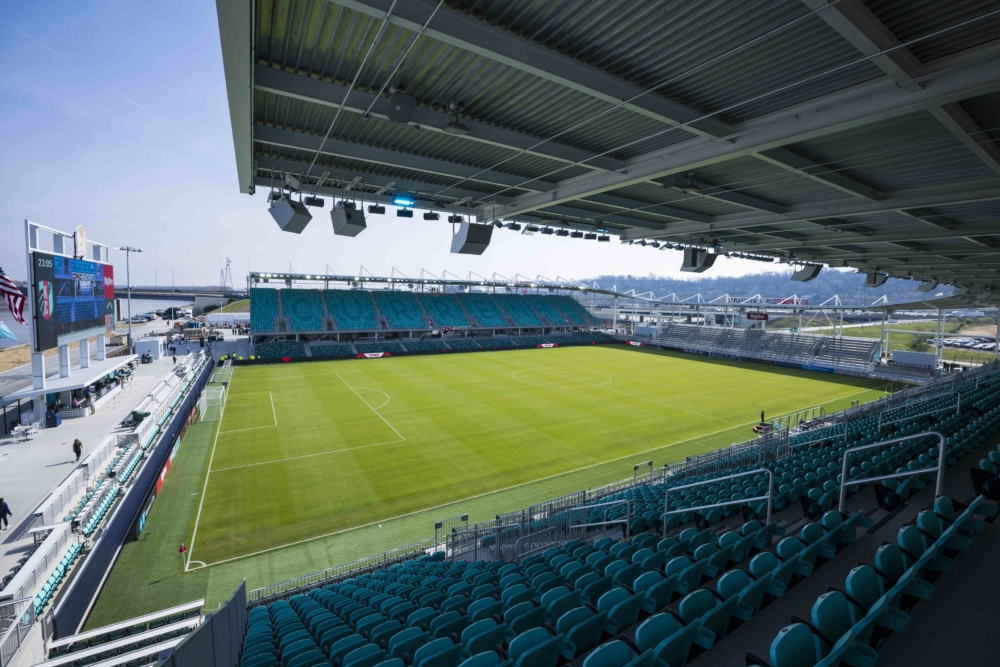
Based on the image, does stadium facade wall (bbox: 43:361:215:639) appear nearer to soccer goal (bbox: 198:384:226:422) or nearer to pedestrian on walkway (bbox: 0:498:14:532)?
pedestrian on walkway (bbox: 0:498:14:532)

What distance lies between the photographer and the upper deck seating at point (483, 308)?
2122 inches

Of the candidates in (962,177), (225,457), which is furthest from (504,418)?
(962,177)

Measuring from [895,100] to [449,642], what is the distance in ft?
26.6

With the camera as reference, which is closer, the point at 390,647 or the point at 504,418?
the point at 390,647

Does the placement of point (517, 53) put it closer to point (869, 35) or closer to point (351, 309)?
point (869, 35)

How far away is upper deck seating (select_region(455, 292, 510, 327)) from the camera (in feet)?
177

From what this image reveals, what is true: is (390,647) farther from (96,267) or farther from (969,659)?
A: (96,267)

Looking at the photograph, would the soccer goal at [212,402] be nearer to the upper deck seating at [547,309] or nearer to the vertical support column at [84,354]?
the vertical support column at [84,354]

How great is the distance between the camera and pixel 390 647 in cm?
425

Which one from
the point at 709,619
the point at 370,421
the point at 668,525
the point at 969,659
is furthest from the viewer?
the point at 370,421

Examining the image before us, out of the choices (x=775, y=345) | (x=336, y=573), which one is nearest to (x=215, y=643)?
(x=336, y=573)

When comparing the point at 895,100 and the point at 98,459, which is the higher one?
the point at 895,100

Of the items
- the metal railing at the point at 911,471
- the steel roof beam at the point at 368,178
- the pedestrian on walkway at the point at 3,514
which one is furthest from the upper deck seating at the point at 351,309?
the metal railing at the point at 911,471

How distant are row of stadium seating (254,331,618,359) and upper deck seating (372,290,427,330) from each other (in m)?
1.80
